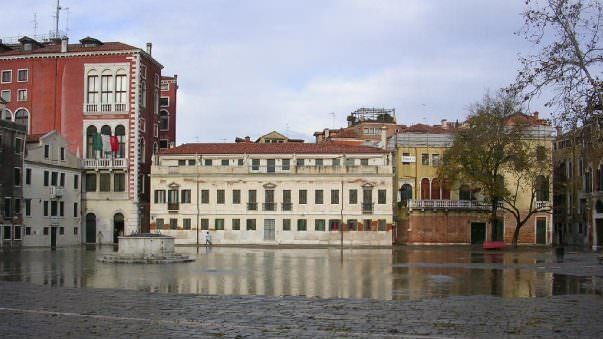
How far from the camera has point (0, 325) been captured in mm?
15000

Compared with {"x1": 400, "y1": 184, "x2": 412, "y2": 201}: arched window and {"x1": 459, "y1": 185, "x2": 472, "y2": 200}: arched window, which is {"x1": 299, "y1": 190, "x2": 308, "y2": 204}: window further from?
{"x1": 459, "y1": 185, "x2": 472, "y2": 200}: arched window

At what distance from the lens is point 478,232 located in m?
80.2

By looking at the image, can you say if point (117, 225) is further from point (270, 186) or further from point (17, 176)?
point (270, 186)

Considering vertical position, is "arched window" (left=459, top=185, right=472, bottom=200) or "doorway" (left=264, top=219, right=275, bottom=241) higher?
"arched window" (left=459, top=185, right=472, bottom=200)

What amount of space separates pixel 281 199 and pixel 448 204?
60.8 ft

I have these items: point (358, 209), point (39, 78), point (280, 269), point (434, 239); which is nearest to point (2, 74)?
point (39, 78)

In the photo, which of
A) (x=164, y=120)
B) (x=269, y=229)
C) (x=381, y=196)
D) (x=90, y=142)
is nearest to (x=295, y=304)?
(x=269, y=229)

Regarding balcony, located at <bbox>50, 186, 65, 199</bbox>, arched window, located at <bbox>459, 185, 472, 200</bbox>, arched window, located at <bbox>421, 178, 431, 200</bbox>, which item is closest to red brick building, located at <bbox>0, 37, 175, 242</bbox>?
balcony, located at <bbox>50, 186, 65, 199</bbox>

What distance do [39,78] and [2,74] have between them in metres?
4.67

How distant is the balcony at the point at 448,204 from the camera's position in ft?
258

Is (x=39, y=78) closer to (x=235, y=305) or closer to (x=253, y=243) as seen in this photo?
(x=253, y=243)

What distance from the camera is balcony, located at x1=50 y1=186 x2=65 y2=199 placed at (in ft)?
244

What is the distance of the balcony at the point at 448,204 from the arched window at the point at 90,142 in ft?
119

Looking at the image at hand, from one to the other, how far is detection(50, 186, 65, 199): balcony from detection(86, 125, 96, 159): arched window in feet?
21.1
